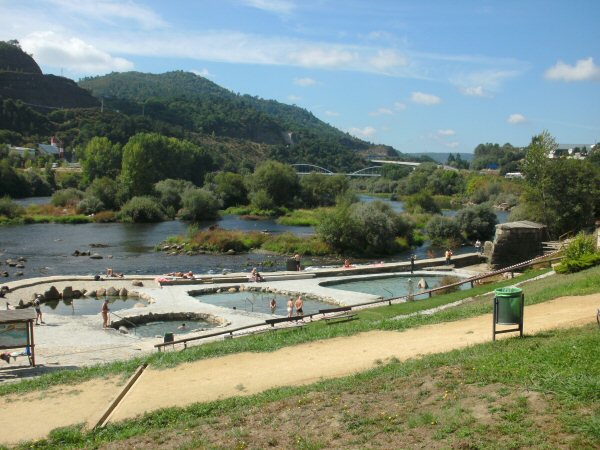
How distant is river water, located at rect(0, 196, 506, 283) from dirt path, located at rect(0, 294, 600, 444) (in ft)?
81.7

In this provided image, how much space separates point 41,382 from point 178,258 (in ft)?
106

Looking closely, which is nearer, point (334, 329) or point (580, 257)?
point (334, 329)

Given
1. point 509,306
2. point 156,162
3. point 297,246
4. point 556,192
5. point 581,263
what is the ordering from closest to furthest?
1. point 509,306
2. point 581,263
3. point 556,192
4. point 297,246
5. point 156,162

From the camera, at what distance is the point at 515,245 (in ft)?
115

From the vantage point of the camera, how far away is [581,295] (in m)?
19.2

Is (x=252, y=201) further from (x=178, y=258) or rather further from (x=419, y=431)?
(x=419, y=431)

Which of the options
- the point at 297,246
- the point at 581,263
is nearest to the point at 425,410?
the point at 581,263

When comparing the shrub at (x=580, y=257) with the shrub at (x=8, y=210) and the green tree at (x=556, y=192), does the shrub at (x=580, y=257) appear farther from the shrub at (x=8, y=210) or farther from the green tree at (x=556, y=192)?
the shrub at (x=8, y=210)

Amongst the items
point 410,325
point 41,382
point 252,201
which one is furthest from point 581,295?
point 252,201

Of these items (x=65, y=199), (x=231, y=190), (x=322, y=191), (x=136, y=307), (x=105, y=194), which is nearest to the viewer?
(x=136, y=307)

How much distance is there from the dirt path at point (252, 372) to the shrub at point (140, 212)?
205 feet

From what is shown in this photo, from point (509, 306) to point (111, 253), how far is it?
42431 millimetres

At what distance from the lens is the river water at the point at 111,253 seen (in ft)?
142

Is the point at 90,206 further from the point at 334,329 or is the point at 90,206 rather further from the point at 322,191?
the point at 334,329
